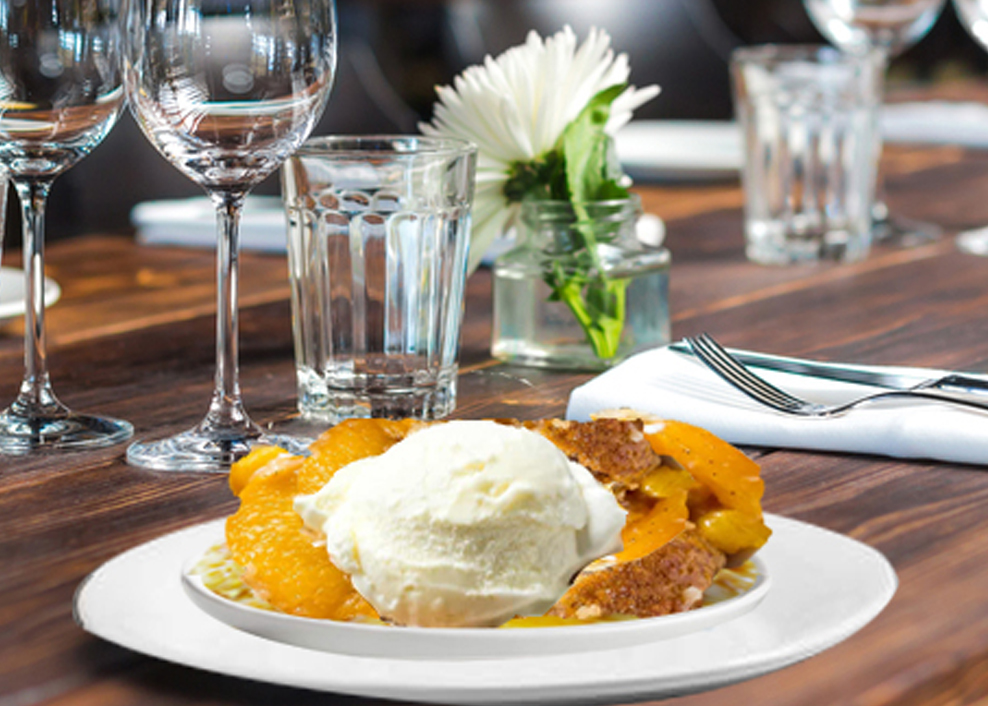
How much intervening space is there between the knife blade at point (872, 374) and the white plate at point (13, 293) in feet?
1.54

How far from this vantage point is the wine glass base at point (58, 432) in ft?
2.33

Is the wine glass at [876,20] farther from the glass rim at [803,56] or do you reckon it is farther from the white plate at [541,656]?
the white plate at [541,656]

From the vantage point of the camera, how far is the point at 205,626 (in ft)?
1.44

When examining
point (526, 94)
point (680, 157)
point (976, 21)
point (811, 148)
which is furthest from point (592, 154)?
point (680, 157)

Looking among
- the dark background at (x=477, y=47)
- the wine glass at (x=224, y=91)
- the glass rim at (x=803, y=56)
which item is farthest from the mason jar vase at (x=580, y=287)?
the dark background at (x=477, y=47)

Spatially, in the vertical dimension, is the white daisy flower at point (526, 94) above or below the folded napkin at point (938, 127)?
above

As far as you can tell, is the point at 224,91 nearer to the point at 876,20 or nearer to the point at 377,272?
the point at 377,272

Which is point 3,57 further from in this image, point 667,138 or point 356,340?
point 667,138

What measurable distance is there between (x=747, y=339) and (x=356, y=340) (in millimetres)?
322

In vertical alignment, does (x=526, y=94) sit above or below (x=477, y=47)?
above

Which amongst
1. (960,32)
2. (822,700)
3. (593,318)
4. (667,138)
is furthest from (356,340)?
(960,32)

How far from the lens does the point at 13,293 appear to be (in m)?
1.05

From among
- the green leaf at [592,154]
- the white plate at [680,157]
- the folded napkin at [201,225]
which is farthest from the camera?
the white plate at [680,157]

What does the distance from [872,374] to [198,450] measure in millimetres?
355
